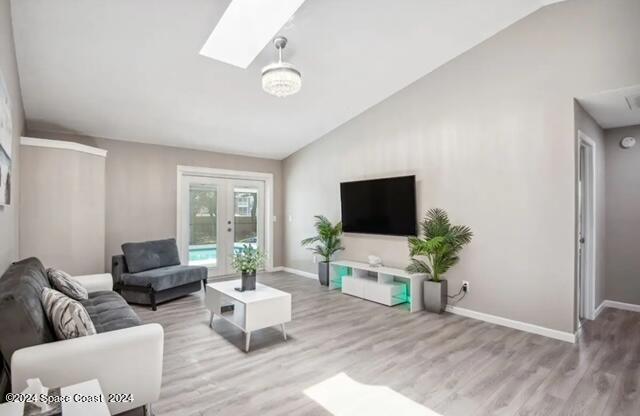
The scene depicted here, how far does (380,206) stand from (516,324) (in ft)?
7.32

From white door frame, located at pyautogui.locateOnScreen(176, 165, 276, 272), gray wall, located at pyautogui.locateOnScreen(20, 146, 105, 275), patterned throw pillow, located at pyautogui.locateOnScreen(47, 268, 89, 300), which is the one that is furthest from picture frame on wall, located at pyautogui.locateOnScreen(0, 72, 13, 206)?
white door frame, located at pyautogui.locateOnScreen(176, 165, 276, 272)

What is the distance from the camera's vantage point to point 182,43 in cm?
318

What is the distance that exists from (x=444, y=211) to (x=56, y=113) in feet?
16.9

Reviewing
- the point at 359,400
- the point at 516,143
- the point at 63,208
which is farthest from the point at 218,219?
the point at 516,143

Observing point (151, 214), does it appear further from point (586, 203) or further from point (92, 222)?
point (586, 203)

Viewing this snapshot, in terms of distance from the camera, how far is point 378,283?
4.54 m

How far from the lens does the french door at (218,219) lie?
5891mm

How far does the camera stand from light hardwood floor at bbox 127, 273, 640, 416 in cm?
216

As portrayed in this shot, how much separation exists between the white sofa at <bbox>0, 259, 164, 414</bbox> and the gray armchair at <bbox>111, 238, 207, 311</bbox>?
2485mm

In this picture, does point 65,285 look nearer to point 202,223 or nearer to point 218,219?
point 202,223

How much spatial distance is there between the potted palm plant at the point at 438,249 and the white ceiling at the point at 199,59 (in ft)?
6.64

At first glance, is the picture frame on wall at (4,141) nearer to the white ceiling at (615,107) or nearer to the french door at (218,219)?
the french door at (218,219)

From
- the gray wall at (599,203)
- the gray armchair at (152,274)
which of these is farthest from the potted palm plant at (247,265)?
the gray wall at (599,203)

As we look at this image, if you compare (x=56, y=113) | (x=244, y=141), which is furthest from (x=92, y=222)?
(x=244, y=141)
